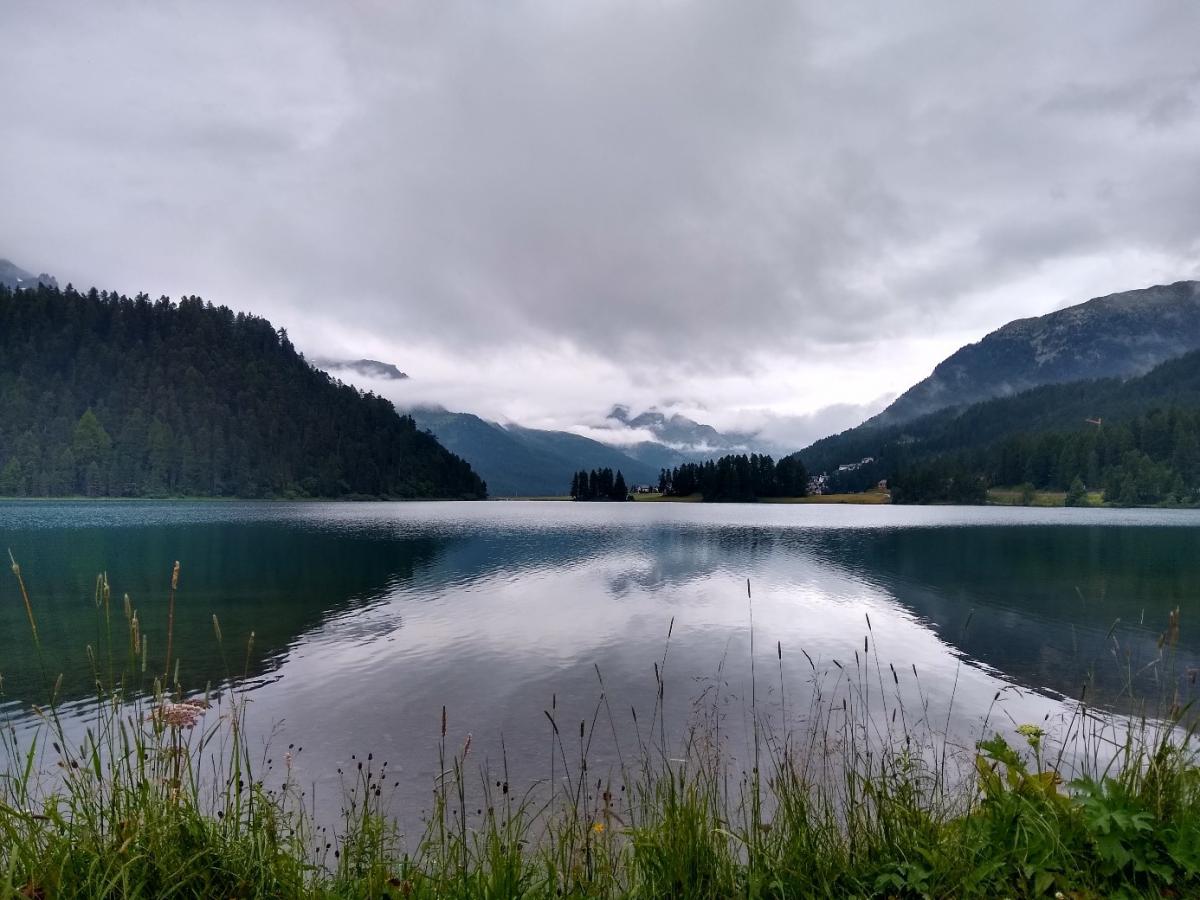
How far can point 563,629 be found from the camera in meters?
29.1

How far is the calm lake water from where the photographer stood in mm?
17859

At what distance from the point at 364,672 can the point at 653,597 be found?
20.4 m

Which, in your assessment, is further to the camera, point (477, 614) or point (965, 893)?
point (477, 614)

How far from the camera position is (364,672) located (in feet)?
71.6

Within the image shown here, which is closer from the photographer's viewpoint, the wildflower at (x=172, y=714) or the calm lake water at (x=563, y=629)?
the wildflower at (x=172, y=714)

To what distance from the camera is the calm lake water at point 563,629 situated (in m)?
17.9

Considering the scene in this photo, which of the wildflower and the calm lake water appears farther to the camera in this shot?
the calm lake water

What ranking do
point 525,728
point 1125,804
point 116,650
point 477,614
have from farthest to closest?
point 477,614, point 116,650, point 525,728, point 1125,804

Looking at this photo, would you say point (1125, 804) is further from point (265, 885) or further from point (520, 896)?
point (265, 885)

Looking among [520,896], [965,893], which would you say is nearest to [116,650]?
[520,896]

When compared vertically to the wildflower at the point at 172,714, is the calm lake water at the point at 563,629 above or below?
below

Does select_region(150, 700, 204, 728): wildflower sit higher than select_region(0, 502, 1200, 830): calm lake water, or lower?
higher

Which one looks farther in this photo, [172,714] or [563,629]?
[563,629]

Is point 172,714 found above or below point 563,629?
above
